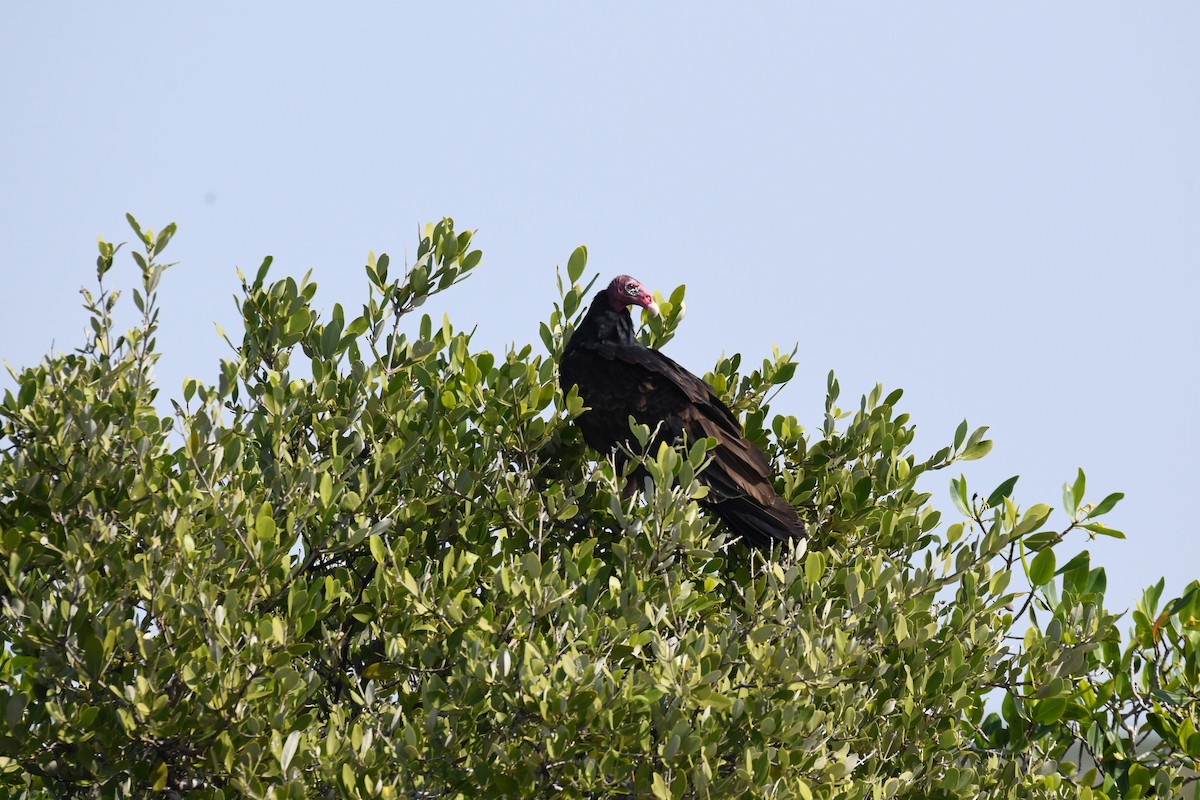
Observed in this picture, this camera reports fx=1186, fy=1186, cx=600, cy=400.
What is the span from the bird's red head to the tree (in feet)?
1.56

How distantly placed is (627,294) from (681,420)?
103 centimetres

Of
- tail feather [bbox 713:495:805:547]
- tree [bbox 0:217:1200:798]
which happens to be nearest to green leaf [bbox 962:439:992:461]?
tree [bbox 0:217:1200:798]

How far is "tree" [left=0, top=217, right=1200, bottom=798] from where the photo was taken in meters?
4.07

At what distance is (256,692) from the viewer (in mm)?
4051

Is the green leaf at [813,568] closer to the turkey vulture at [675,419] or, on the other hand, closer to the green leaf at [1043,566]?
the turkey vulture at [675,419]

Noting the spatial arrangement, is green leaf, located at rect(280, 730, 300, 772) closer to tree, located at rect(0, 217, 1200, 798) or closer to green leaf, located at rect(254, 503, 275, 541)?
tree, located at rect(0, 217, 1200, 798)

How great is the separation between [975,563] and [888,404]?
1.18 meters

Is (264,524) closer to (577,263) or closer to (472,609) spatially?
(472,609)

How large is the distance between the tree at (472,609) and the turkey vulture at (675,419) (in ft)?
0.56

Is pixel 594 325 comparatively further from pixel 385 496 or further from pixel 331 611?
pixel 331 611

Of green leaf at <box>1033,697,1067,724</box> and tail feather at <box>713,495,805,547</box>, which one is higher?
tail feather at <box>713,495,805,547</box>

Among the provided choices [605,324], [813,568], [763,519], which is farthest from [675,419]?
[813,568]

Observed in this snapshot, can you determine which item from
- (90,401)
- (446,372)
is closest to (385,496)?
(446,372)

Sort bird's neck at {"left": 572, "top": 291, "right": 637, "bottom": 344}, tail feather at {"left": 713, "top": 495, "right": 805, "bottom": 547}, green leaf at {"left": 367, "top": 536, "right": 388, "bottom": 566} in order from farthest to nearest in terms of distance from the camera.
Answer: bird's neck at {"left": 572, "top": 291, "right": 637, "bottom": 344}, tail feather at {"left": 713, "top": 495, "right": 805, "bottom": 547}, green leaf at {"left": 367, "top": 536, "right": 388, "bottom": 566}
